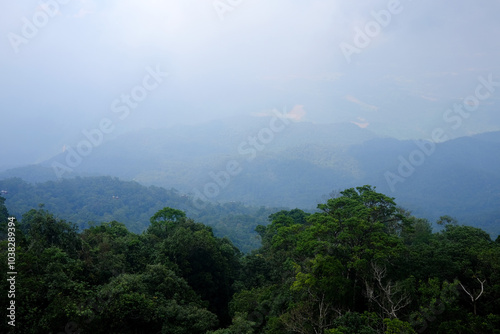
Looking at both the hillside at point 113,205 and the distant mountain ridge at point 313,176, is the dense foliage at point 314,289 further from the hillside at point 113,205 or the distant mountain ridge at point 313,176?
the distant mountain ridge at point 313,176

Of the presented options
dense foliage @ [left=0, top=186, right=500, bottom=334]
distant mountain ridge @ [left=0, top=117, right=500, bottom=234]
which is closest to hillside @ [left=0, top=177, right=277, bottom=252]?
distant mountain ridge @ [left=0, top=117, right=500, bottom=234]

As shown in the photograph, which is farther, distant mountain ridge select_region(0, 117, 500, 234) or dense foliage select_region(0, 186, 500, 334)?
distant mountain ridge select_region(0, 117, 500, 234)

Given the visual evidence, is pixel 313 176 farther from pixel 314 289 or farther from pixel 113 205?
pixel 314 289

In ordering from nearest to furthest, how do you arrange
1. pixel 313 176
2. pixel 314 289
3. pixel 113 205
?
pixel 314 289, pixel 113 205, pixel 313 176

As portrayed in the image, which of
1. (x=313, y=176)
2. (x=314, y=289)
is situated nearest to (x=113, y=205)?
(x=314, y=289)

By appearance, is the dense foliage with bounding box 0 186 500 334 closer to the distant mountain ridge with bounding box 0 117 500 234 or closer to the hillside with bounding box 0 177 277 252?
the hillside with bounding box 0 177 277 252

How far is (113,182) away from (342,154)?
140 m

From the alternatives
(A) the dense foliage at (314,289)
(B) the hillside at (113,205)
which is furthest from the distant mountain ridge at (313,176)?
(A) the dense foliage at (314,289)

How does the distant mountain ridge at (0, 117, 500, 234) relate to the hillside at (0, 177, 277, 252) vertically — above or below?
above

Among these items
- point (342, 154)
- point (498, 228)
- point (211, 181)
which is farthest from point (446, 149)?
point (211, 181)

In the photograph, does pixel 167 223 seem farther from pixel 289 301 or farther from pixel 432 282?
pixel 432 282

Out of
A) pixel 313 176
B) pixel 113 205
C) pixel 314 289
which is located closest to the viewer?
pixel 314 289

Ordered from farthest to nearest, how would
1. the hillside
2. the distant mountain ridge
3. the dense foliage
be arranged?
1. the distant mountain ridge
2. the hillside
3. the dense foliage

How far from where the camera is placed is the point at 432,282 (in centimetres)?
1151
